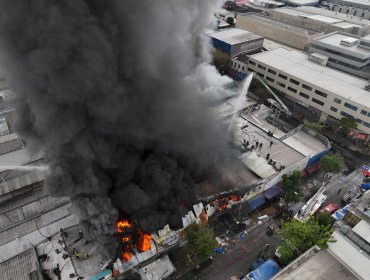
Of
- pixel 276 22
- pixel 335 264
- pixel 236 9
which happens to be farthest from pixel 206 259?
pixel 236 9

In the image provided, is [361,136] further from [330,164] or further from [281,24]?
[281,24]

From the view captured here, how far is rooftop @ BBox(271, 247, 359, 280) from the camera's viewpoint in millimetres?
21891

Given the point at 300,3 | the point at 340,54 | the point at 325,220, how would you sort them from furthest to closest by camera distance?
the point at 300,3 → the point at 340,54 → the point at 325,220

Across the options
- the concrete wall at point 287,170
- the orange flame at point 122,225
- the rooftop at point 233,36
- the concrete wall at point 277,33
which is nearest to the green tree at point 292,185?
the concrete wall at point 287,170

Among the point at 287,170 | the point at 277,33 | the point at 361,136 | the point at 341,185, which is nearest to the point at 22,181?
the point at 287,170

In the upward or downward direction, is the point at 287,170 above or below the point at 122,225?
below

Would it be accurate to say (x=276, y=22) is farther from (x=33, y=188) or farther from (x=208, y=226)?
(x=33, y=188)

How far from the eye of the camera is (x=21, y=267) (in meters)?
22.1

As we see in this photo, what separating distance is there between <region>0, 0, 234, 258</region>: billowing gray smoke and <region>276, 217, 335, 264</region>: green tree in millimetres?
9116

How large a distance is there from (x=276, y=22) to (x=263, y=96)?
27200 mm

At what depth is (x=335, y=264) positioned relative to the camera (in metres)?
22.7

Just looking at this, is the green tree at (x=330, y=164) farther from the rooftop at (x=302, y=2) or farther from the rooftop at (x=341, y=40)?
the rooftop at (x=302, y=2)

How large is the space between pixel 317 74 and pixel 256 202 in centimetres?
2709

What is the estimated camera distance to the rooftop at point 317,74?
42.2m
